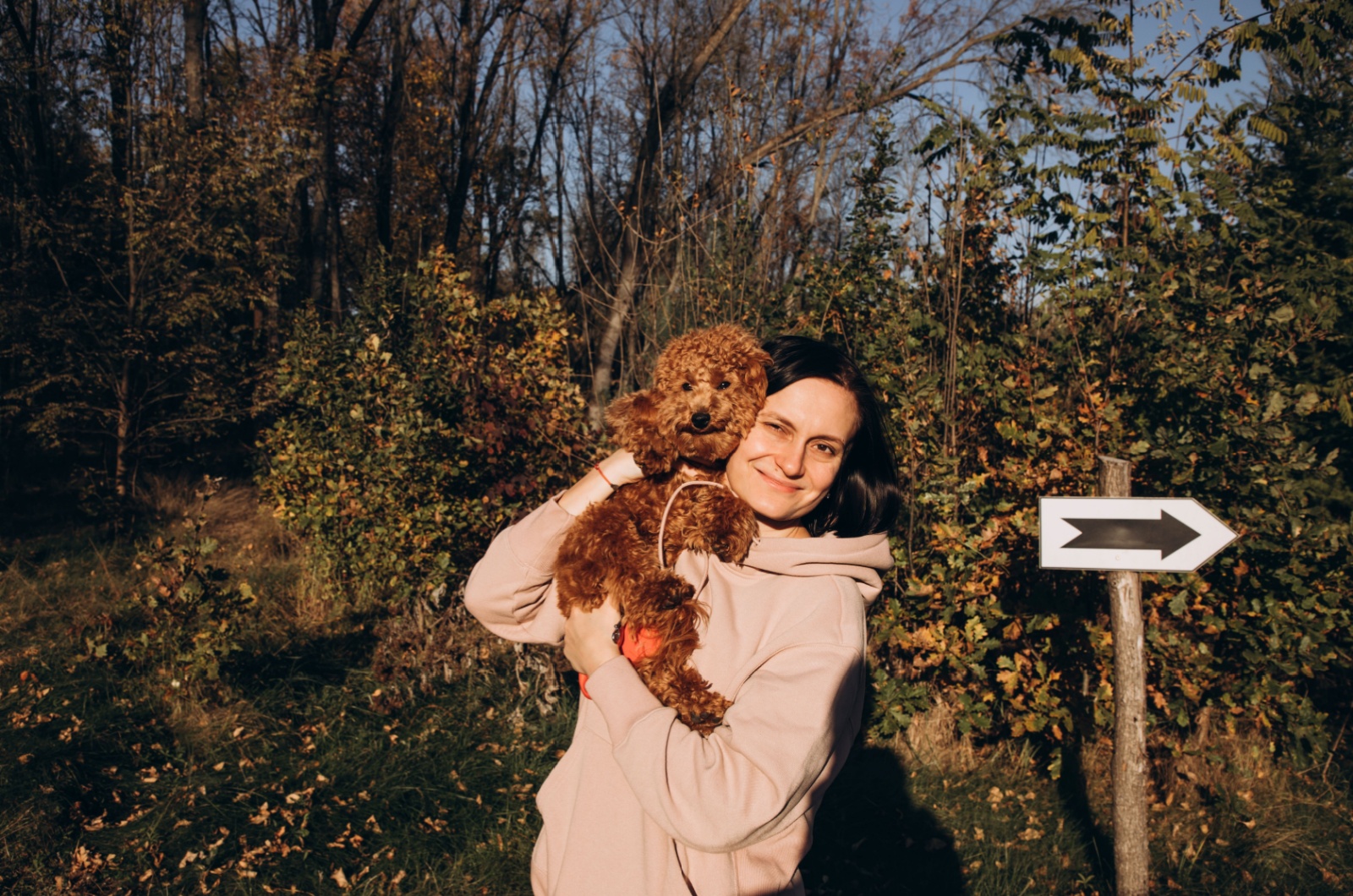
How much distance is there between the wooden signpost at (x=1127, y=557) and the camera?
2.62 m

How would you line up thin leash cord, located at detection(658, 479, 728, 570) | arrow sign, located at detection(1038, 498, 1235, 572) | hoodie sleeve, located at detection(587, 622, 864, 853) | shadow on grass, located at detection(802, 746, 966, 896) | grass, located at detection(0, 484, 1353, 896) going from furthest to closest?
shadow on grass, located at detection(802, 746, 966, 896)
grass, located at detection(0, 484, 1353, 896)
arrow sign, located at detection(1038, 498, 1235, 572)
thin leash cord, located at detection(658, 479, 728, 570)
hoodie sleeve, located at detection(587, 622, 864, 853)

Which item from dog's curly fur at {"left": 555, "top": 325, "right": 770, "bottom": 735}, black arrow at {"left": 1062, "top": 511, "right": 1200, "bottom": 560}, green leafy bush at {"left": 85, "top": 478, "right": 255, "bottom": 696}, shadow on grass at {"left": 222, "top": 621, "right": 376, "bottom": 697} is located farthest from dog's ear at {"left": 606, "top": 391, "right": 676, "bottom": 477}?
shadow on grass at {"left": 222, "top": 621, "right": 376, "bottom": 697}

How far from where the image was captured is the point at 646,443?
1.87 m

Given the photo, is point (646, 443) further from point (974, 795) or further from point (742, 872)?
point (974, 795)

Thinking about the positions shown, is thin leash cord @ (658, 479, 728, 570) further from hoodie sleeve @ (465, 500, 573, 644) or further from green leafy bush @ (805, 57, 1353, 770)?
green leafy bush @ (805, 57, 1353, 770)

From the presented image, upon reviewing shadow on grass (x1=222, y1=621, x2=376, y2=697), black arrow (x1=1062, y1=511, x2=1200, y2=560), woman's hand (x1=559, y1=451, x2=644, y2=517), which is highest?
woman's hand (x1=559, y1=451, x2=644, y2=517)

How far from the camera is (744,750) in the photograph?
52.7 inches

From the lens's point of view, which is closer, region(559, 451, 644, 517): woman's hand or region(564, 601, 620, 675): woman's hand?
region(564, 601, 620, 675): woman's hand

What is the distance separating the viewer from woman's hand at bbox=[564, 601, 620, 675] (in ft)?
5.27

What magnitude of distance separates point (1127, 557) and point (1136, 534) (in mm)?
82

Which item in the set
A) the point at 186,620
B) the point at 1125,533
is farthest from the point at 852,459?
the point at 186,620

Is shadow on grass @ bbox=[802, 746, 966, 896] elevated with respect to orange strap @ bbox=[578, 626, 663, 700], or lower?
lower

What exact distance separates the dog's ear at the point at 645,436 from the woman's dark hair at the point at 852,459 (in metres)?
0.26

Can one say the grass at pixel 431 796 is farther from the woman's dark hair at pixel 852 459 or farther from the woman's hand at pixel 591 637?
the woman's dark hair at pixel 852 459
